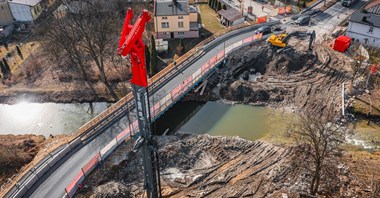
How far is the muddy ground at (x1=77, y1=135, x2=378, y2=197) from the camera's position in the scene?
29188 mm

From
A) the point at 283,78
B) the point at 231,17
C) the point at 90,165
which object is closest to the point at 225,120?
the point at 283,78

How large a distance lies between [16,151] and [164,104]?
53.7 feet

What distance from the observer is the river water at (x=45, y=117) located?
1639 inches

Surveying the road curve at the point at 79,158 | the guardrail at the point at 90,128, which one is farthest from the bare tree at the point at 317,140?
the guardrail at the point at 90,128

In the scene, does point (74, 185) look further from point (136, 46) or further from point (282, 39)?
point (282, 39)

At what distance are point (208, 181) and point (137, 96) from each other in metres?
12.5

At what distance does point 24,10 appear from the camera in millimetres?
62844

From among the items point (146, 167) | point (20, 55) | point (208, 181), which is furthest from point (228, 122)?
point (20, 55)

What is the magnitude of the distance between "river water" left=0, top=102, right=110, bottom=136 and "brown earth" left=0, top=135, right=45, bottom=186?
125 inches

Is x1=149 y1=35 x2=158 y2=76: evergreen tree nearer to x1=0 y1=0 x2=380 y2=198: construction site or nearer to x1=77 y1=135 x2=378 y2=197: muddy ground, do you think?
x1=0 y1=0 x2=380 y2=198: construction site

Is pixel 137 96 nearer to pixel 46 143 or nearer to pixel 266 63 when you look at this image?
pixel 46 143

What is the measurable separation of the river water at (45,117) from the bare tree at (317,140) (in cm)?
2547

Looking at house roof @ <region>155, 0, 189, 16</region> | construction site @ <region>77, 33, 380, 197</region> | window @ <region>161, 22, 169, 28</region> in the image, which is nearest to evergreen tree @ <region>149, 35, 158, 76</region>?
construction site @ <region>77, 33, 380, 197</region>

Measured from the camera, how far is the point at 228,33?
175 ft
